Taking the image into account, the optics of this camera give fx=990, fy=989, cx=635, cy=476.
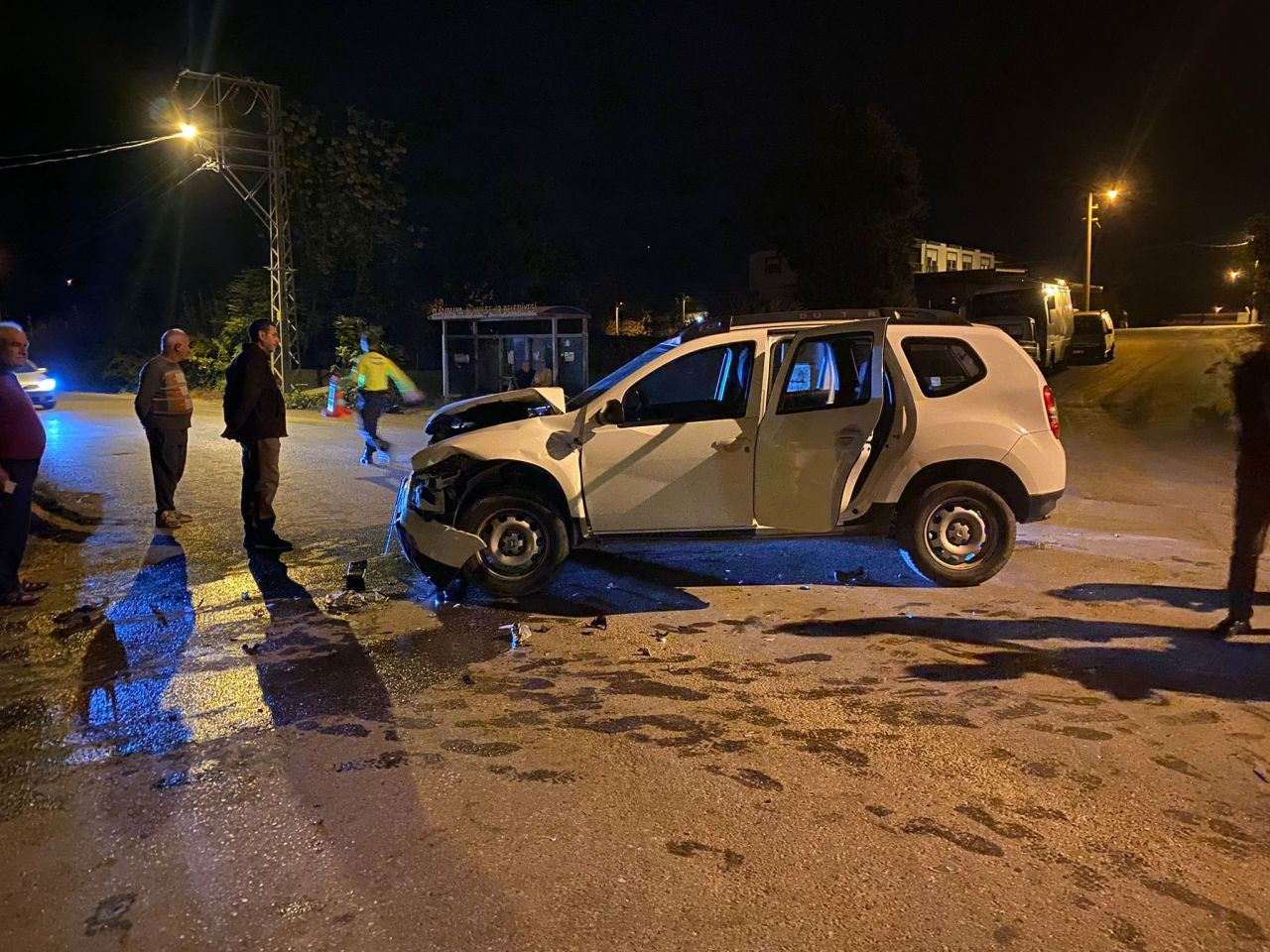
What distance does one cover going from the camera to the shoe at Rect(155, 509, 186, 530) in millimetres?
9242

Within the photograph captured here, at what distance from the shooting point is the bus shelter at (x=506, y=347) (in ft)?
74.5

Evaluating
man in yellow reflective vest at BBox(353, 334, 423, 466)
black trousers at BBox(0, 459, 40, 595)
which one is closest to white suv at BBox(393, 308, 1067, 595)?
black trousers at BBox(0, 459, 40, 595)

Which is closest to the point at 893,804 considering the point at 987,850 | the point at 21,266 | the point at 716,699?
the point at 987,850

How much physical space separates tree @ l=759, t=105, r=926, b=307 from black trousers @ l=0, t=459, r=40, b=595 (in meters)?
29.8

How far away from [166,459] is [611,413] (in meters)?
4.82

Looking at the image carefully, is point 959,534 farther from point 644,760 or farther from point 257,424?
point 257,424

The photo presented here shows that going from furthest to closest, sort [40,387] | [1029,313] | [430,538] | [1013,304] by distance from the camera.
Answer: [1013,304] < [1029,313] < [40,387] < [430,538]

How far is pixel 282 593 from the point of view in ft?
23.4

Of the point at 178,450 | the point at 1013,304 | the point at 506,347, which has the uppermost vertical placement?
the point at 1013,304

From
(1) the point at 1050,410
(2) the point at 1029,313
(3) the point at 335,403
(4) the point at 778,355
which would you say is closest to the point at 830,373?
(4) the point at 778,355

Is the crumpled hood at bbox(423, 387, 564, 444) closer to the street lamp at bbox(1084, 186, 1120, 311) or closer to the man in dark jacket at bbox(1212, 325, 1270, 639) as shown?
the man in dark jacket at bbox(1212, 325, 1270, 639)

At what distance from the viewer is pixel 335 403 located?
63.7 feet

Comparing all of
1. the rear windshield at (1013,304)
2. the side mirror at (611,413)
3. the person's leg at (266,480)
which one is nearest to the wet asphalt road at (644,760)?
the person's leg at (266,480)

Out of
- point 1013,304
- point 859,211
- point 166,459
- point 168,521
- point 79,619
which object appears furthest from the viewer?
point 859,211
